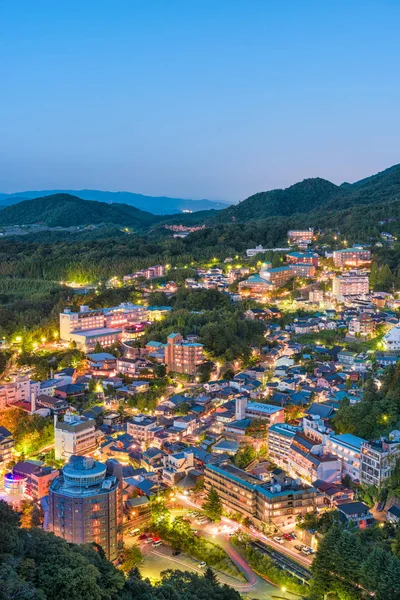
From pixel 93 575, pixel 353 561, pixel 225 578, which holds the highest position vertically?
pixel 93 575

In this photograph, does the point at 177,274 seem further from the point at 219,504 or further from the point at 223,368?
the point at 219,504

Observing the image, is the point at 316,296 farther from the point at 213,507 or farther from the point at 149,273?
the point at 213,507

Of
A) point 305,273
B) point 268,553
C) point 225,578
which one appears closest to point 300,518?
point 268,553

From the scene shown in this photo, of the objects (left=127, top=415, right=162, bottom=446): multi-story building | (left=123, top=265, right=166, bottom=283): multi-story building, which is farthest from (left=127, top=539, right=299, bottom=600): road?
(left=123, top=265, right=166, bottom=283): multi-story building

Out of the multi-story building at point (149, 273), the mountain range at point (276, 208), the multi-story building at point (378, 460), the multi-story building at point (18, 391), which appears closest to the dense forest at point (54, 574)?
the multi-story building at point (378, 460)

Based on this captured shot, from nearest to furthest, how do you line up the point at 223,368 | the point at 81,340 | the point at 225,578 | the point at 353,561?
the point at 353,561 → the point at 225,578 → the point at 223,368 → the point at 81,340

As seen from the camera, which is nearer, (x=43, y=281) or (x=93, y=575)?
(x=93, y=575)
